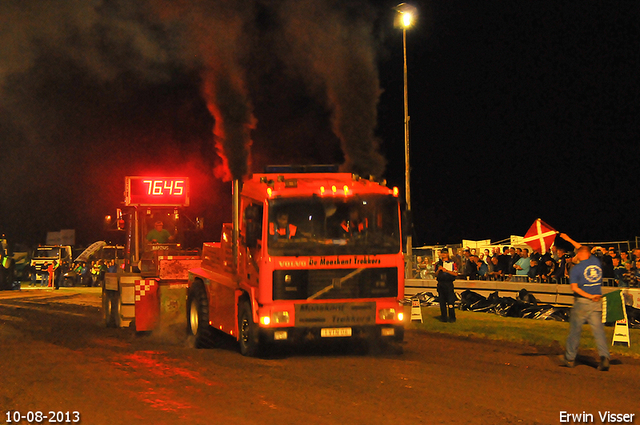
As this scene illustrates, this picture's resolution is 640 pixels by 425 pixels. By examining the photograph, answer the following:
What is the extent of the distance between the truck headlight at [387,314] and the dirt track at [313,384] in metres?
0.65

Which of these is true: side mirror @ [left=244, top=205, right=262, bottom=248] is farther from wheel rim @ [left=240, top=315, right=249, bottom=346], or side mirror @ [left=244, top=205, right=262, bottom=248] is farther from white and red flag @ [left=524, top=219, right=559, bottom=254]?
white and red flag @ [left=524, top=219, right=559, bottom=254]

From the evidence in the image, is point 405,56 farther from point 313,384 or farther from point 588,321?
point 313,384

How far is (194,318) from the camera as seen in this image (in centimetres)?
1531

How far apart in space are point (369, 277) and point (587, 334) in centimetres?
569

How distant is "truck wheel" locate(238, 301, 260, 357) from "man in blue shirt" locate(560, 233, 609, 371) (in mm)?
4766

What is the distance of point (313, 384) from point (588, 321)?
417cm

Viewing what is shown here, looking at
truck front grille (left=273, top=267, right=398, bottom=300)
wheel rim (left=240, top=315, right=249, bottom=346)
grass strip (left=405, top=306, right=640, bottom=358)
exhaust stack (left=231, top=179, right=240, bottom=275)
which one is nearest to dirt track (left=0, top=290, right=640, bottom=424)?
wheel rim (left=240, top=315, right=249, bottom=346)

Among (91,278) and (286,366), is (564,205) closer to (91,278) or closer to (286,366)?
(91,278)

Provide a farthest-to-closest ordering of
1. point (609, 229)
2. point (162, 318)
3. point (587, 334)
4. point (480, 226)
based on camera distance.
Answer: point (480, 226), point (609, 229), point (162, 318), point (587, 334)

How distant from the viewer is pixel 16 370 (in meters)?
11.6

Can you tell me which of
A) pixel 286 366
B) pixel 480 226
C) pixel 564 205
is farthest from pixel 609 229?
pixel 286 366

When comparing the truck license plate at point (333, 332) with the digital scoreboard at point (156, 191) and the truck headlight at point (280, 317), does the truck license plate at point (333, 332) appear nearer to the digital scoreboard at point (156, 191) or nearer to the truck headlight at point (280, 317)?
the truck headlight at point (280, 317)

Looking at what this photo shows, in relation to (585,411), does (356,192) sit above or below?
above

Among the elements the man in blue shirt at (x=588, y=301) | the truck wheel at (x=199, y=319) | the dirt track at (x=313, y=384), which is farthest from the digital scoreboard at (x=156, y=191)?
the man in blue shirt at (x=588, y=301)
